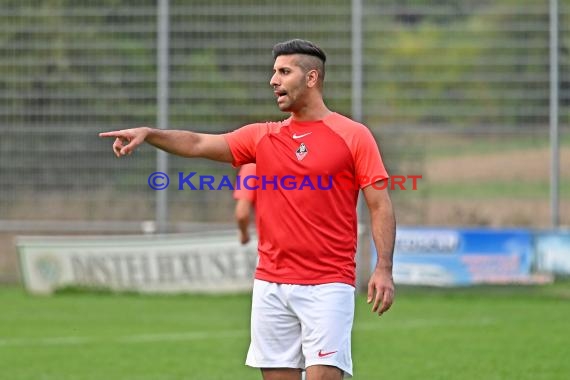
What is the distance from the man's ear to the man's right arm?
1.96ft

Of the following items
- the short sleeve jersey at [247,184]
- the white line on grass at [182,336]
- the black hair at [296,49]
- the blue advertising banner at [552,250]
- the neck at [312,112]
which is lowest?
the white line on grass at [182,336]

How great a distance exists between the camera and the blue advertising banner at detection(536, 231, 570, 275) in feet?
66.4

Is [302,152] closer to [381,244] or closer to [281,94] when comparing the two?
[281,94]

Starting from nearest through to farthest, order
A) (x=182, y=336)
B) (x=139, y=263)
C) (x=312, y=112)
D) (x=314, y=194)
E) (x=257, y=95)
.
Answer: (x=314, y=194) → (x=312, y=112) → (x=182, y=336) → (x=139, y=263) → (x=257, y=95)

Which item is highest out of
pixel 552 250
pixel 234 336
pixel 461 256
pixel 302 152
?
pixel 302 152

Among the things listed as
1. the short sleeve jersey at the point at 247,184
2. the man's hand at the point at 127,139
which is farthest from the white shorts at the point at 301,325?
the short sleeve jersey at the point at 247,184

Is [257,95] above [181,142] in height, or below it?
above

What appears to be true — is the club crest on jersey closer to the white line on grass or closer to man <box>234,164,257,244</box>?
man <box>234,164,257,244</box>

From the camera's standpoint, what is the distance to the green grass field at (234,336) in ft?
39.2

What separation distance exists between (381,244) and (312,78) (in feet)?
3.15

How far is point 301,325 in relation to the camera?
293 inches

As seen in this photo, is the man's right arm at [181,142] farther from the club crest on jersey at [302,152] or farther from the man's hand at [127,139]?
the club crest on jersey at [302,152]

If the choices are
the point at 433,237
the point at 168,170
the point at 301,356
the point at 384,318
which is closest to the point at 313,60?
the point at 301,356

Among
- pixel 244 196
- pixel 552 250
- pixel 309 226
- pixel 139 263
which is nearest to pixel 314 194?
pixel 309 226
